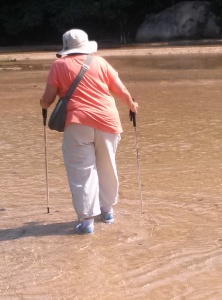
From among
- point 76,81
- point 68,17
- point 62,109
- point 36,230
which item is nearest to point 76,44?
point 76,81

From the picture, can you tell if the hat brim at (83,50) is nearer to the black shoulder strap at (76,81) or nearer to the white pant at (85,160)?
the black shoulder strap at (76,81)

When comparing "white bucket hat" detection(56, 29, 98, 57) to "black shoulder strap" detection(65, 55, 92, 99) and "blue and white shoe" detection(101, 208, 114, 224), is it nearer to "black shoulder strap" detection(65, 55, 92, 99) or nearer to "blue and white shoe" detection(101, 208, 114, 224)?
"black shoulder strap" detection(65, 55, 92, 99)

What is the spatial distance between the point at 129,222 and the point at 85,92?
1267 mm

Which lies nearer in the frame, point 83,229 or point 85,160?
point 85,160

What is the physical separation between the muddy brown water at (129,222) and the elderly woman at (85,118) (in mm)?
406

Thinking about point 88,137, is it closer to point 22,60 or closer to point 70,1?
point 22,60

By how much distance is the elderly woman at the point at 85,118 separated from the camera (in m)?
5.86

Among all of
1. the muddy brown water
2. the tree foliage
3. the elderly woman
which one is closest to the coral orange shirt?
the elderly woman

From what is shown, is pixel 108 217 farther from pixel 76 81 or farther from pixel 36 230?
pixel 76 81

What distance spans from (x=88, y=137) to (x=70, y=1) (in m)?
33.7

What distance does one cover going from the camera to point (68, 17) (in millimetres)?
37750

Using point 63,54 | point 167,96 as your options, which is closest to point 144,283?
point 63,54

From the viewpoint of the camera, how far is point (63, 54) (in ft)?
19.3

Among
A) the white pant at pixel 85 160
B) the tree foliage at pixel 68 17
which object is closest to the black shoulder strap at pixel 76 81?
the white pant at pixel 85 160
